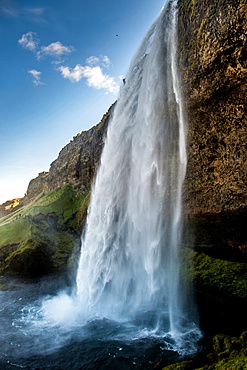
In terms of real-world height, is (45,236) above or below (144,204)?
below

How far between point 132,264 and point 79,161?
37.5 meters

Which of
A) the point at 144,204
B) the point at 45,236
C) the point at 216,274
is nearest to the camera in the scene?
the point at 216,274

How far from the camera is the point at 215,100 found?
14562 millimetres

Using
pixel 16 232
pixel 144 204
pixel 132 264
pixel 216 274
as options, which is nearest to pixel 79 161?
pixel 16 232

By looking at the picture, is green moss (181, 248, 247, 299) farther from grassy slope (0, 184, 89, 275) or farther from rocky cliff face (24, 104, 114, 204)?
rocky cliff face (24, 104, 114, 204)

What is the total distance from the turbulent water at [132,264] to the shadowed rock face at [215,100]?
1.03 meters

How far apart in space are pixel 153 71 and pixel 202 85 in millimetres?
6209

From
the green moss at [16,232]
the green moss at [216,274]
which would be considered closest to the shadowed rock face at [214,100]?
the green moss at [216,274]

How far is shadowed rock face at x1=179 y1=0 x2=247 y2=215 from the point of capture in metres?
12.9

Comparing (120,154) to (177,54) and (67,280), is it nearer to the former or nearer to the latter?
(177,54)

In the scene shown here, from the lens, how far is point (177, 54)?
16.6 metres

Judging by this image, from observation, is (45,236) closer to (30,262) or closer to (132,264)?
(30,262)

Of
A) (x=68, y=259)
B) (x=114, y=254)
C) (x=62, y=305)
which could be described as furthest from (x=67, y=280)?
(x=114, y=254)

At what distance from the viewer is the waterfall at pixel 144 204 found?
17391 mm
